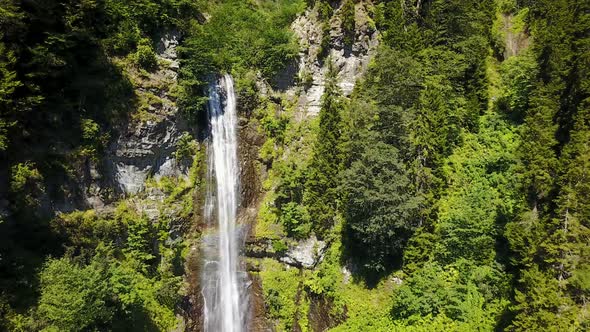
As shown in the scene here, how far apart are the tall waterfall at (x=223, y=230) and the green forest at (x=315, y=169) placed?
34.0 inches

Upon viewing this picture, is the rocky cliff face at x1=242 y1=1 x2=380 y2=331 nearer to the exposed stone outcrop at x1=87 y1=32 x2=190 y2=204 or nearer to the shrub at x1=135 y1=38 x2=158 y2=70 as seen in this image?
the exposed stone outcrop at x1=87 y1=32 x2=190 y2=204

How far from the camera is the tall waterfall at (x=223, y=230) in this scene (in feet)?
95.2

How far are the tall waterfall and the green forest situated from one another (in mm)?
863

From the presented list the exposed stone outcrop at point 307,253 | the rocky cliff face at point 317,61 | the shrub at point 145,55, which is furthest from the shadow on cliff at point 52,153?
the exposed stone outcrop at point 307,253

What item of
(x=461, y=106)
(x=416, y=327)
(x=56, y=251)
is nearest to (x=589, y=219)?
(x=416, y=327)

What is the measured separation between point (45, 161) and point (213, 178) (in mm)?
11764

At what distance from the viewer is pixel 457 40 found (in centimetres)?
3294

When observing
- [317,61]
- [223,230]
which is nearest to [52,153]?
[223,230]

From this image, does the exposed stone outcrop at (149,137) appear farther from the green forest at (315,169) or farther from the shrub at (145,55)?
the shrub at (145,55)

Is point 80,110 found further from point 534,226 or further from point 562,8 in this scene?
point 562,8

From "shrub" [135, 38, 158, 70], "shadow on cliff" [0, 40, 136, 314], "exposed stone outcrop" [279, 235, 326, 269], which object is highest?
"shrub" [135, 38, 158, 70]

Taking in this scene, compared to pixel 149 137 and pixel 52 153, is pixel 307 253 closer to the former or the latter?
pixel 149 137

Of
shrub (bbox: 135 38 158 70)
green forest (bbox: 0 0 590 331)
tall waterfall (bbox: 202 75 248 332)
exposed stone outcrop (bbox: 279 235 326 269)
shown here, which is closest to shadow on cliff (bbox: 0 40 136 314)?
green forest (bbox: 0 0 590 331)

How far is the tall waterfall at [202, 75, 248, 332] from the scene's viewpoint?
29.0 metres
